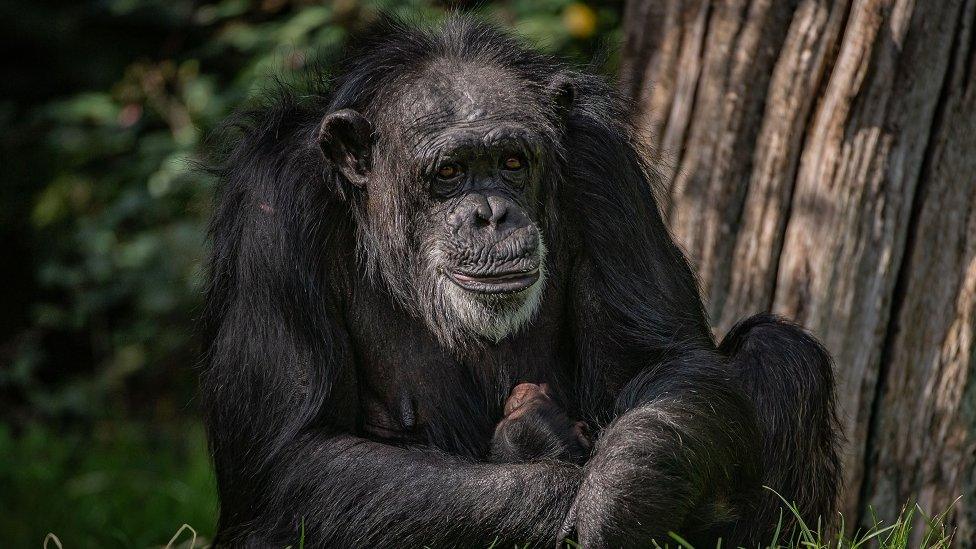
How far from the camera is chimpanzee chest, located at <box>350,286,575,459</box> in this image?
5039 millimetres

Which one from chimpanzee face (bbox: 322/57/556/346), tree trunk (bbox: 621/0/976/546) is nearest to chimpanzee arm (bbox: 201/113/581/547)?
chimpanzee face (bbox: 322/57/556/346)

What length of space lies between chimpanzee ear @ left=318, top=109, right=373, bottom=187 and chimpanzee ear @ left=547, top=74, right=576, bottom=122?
2.60 ft

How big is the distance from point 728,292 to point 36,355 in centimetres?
661

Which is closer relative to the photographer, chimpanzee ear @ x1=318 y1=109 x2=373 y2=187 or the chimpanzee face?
the chimpanzee face

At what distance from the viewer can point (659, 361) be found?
5.00 meters

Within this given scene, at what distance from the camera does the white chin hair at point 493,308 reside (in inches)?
188

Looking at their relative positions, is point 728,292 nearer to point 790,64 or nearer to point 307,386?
point 790,64

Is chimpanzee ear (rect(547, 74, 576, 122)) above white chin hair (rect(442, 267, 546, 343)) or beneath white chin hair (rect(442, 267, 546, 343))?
above

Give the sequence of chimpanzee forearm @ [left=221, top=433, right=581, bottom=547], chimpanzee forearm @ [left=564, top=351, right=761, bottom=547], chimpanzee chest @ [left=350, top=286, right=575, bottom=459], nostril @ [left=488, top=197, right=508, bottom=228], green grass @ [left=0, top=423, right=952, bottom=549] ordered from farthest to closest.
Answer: green grass @ [left=0, top=423, right=952, bottom=549] → chimpanzee chest @ [left=350, top=286, right=575, bottom=459] → nostril @ [left=488, top=197, right=508, bottom=228] → chimpanzee forearm @ [left=221, top=433, right=581, bottom=547] → chimpanzee forearm @ [left=564, top=351, right=761, bottom=547]

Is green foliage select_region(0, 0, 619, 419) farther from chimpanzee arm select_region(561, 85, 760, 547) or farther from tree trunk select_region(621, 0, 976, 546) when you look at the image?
chimpanzee arm select_region(561, 85, 760, 547)

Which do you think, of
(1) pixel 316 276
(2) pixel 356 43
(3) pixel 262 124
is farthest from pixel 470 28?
(1) pixel 316 276

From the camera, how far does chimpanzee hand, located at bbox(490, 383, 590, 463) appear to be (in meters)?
4.71

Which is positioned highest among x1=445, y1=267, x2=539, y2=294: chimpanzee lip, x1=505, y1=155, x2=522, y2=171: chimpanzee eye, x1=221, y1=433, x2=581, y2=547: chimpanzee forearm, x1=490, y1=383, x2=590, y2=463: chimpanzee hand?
x1=505, y1=155, x2=522, y2=171: chimpanzee eye

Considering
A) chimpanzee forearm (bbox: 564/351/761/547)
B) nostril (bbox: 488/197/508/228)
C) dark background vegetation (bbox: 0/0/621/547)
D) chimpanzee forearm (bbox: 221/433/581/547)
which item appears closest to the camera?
chimpanzee forearm (bbox: 564/351/761/547)
